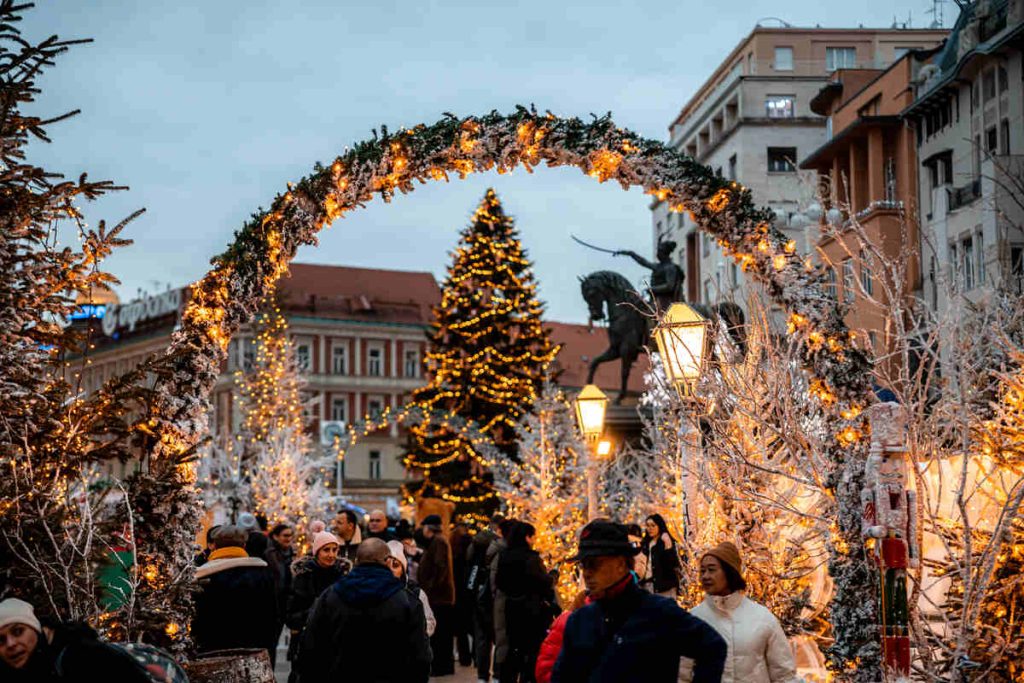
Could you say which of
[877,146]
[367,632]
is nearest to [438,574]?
[367,632]

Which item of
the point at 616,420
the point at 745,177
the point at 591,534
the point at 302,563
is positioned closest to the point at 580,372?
the point at 745,177

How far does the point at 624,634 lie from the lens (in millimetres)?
5609

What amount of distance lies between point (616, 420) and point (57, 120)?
2130 centimetres

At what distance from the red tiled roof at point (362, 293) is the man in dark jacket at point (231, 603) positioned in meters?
90.0

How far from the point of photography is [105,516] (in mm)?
10859

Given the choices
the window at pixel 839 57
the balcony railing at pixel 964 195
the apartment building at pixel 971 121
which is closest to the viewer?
the apartment building at pixel 971 121

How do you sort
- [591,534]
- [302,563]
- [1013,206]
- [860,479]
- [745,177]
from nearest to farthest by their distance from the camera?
[591,534] < [860,479] < [302,563] < [1013,206] < [745,177]

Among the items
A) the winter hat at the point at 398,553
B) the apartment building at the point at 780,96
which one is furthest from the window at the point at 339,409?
the winter hat at the point at 398,553

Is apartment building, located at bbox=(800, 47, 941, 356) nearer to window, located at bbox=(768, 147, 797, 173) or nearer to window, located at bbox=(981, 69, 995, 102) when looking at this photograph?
window, located at bbox=(981, 69, 995, 102)

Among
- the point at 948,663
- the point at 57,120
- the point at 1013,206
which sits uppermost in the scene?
the point at 1013,206

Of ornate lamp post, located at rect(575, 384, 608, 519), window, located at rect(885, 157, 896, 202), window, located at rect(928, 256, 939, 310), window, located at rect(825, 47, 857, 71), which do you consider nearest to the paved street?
ornate lamp post, located at rect(575, 384, 608, 519)

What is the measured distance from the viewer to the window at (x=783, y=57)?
7825cm

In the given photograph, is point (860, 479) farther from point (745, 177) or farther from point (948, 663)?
point (745, 177)

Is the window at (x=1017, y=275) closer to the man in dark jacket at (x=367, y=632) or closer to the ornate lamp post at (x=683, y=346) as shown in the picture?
the ornate lamp post at (x=683, y=346)
